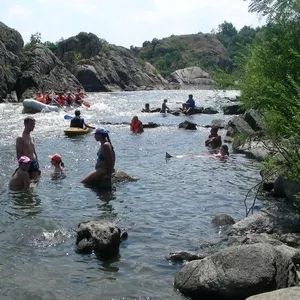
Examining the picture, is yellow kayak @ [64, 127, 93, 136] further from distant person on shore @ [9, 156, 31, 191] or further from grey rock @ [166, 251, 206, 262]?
grey rock @ [166, 251, 206, 262]

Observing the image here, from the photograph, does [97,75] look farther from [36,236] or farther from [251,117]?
[36,236]

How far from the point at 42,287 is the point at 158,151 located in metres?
13.4

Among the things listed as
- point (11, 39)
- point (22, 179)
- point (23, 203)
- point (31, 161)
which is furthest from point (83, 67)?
point (23, 203)

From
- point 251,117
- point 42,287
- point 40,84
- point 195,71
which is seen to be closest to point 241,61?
point 251,117

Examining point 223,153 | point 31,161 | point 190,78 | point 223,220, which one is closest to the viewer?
point 223,220

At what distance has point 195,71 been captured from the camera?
11312 cm

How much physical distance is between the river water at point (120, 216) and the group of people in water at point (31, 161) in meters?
0.37

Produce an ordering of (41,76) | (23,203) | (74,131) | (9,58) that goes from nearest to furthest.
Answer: (23,203) < (74,131) < (9,58) < (41,76)

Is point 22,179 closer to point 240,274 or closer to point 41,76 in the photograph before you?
point 240,274

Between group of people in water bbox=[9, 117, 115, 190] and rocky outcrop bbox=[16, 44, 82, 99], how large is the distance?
36.2 m

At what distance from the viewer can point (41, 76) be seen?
5428 cm

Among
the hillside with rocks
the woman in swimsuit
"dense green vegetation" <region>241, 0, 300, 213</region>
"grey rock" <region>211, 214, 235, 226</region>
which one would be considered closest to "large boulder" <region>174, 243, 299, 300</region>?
"dense green vegetation" <region>241, 0, 300, 213</region>

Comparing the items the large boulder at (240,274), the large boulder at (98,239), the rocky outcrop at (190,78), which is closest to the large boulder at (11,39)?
the large boulder at (98,239)

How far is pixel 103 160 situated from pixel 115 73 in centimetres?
7047
